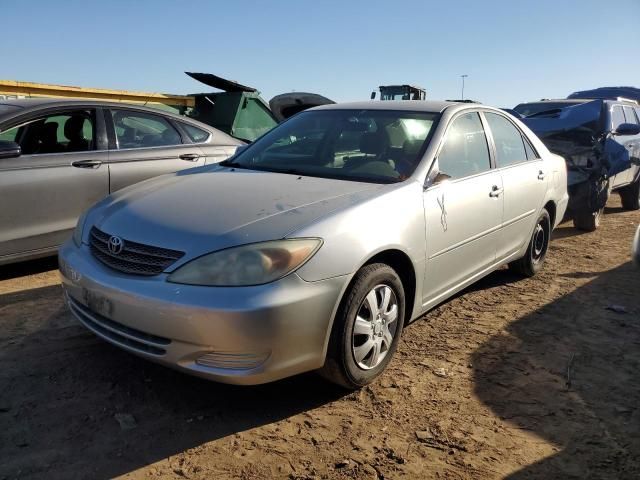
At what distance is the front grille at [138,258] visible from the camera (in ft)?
8.17

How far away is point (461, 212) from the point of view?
3.50 metres

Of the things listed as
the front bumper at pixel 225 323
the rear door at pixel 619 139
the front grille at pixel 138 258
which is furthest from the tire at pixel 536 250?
the front grille at pixel 138 258

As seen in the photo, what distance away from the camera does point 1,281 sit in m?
4.39

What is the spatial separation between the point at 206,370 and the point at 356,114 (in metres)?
2.23

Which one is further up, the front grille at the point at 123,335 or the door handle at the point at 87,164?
the door handle at the point at 87,164

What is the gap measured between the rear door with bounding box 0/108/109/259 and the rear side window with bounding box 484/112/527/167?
324 cm

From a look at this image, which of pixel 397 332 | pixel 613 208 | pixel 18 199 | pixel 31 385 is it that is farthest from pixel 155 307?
pixel 613 208

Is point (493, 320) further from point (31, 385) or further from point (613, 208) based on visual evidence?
point (613, 208)

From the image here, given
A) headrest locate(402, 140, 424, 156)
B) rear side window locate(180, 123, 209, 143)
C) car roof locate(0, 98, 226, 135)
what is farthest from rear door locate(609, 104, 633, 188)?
car roof locate(0, 98, 226, 135)

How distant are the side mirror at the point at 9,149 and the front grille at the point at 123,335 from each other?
1.90 metres

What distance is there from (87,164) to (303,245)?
114 inches

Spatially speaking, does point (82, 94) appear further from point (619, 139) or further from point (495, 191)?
point (619, 139)

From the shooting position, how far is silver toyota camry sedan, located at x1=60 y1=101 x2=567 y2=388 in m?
2.39

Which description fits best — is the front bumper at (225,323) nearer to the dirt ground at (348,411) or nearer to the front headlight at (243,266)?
the front headlight at (243,266)
